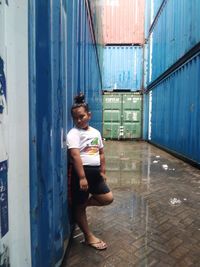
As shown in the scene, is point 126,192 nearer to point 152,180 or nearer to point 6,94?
point 152,180

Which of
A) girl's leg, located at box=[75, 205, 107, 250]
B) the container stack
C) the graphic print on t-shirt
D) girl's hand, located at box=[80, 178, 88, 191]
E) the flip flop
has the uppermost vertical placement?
the container stack

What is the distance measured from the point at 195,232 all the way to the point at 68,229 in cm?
140

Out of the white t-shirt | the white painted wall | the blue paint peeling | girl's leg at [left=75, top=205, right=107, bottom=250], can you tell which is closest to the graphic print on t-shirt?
the white t-shirt

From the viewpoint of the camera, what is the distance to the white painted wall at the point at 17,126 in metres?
1.32

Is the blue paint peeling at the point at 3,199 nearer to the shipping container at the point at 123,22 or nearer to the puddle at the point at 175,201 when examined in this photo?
the puddle at the point at 175,201

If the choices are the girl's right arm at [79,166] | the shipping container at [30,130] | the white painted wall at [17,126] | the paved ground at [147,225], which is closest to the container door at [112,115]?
the paved ground at [147,225]

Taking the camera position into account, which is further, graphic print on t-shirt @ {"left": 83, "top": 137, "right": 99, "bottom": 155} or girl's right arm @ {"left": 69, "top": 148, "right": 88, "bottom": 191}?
graphic print on t-shirt @ {"left": 83, "top": 137, "right": 99, "bottom": 155}

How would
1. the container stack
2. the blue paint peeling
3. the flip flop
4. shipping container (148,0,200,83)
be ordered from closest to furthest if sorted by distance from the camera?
the blue paint peeling < the flip flop < shipping container (148,0,200,83) < the container stack

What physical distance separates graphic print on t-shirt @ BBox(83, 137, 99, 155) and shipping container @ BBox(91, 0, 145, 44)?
13.7m

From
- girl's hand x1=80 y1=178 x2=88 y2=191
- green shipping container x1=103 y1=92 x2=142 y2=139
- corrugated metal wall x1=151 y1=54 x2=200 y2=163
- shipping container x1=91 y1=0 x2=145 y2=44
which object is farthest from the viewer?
green shipping container x1=103 y1=92 x2=142 y2=139

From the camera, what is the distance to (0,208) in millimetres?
1243

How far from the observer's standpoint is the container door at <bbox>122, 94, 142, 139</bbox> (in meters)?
15.6

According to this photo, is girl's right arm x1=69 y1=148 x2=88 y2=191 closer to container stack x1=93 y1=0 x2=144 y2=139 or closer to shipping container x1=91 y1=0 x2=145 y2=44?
container stack x1=93 y1=0 x2=144 y2=139

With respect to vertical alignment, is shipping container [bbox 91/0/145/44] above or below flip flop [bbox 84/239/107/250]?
above
